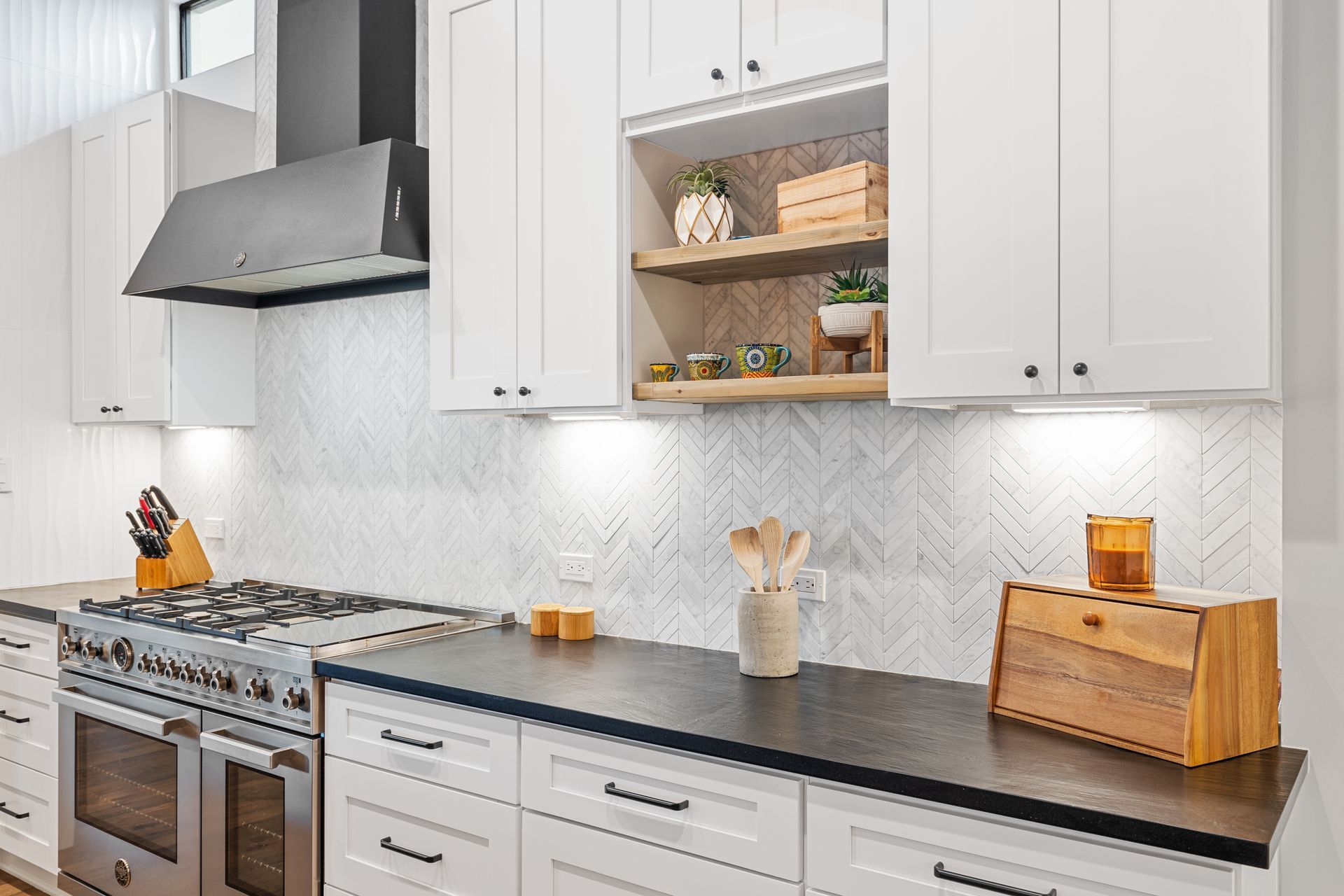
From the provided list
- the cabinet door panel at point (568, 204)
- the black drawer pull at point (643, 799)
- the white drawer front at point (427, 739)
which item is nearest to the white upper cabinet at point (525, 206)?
the cabinet door panel at point (568, 204)

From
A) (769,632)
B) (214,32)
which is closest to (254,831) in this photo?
(769,632)

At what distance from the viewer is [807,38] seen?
1932 mm

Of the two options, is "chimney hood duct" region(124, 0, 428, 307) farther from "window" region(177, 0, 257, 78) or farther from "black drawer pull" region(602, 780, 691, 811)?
"black drawer pull" region(602, 780, 691, 811)

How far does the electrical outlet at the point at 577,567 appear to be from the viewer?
2.64m

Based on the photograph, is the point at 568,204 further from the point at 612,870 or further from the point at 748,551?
the point at 612,870

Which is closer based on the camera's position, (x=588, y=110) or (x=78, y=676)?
(x=588, y=110)

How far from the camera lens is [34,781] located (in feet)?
10.2

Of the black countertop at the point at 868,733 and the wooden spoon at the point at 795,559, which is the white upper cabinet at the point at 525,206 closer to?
the wooden spoon at the point at 795,559

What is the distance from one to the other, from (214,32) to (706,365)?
2.88m

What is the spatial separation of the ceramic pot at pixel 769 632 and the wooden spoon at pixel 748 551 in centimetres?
4

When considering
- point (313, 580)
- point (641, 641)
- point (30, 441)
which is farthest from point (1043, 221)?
point (30, 441)

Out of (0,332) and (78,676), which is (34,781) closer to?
(78,676)

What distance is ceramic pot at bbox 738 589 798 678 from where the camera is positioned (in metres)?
2.06

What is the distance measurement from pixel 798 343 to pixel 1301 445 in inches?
41.1
